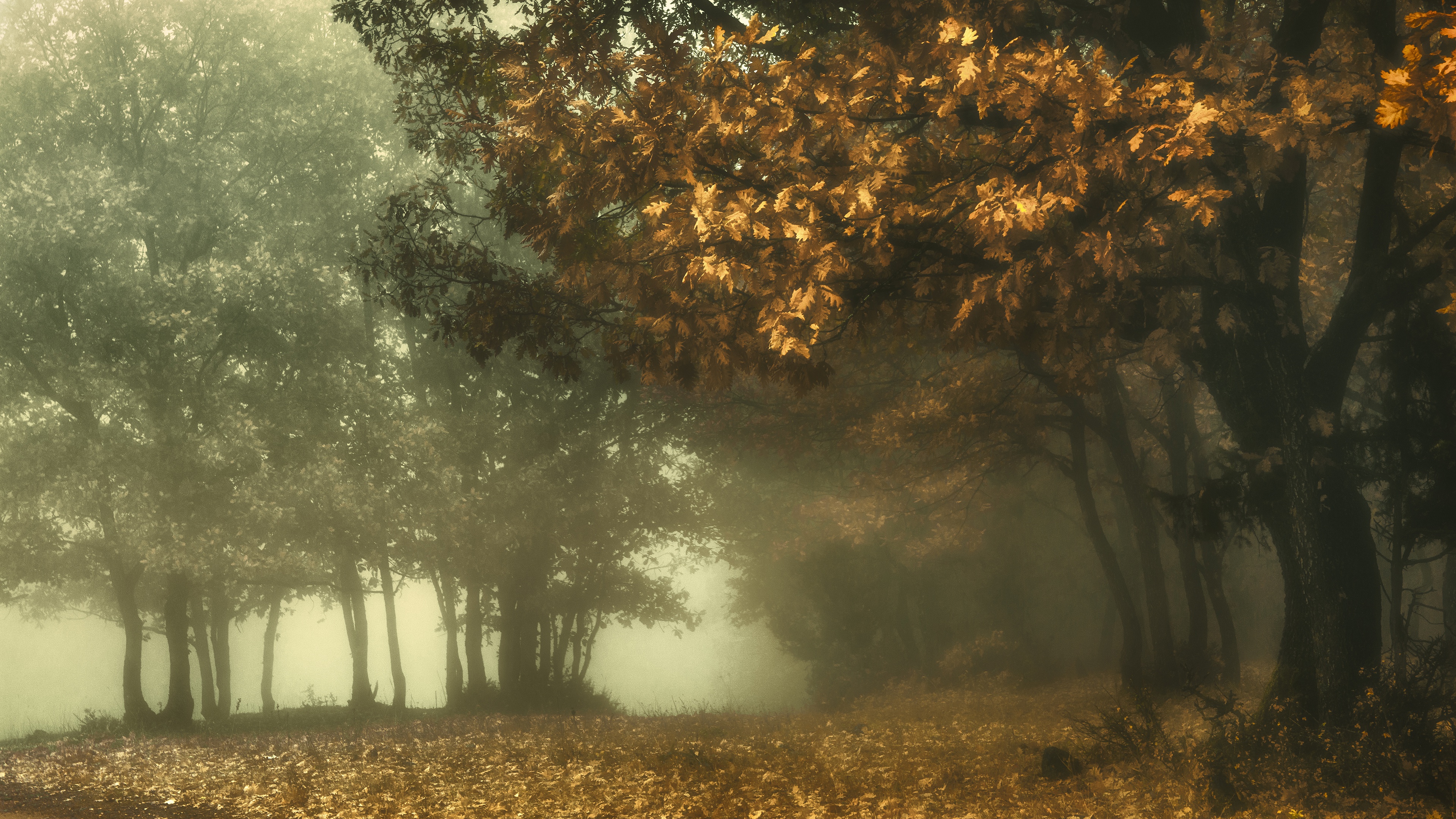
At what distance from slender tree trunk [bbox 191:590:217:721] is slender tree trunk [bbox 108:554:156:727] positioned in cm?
399

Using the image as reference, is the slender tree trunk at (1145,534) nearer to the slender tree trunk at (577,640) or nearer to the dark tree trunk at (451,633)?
the slender tree trunk at (577,640)

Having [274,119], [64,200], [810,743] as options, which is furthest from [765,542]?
[64,200]

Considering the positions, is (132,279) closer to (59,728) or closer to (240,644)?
(59,728)

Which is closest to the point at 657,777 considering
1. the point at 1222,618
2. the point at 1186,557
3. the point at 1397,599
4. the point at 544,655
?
the point at 1186,557

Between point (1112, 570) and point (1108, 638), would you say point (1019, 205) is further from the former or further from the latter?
point (1108, 638)

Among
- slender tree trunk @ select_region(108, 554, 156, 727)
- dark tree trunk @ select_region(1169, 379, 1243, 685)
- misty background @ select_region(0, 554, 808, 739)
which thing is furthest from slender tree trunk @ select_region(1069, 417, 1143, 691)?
slender tree trunk @ select_region(108, 554, 156, 727)

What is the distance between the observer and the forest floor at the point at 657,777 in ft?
25.5

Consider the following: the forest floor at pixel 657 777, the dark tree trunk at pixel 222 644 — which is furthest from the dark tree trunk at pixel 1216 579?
the dark tree trunk at pixel 222 644

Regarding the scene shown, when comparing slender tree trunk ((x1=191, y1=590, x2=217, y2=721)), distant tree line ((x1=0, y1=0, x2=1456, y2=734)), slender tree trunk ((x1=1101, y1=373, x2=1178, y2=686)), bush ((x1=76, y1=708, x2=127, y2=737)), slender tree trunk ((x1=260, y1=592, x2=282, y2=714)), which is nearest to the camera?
distant tree line ((x1=0, y1=0, x2=1456, y2=734))

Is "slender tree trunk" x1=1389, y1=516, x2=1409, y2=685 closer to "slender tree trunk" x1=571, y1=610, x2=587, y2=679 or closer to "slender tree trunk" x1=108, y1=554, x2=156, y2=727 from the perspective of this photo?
"slender tree trunk" x1=571, y1=610, x2=587, y2=679

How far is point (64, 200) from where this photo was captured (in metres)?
17.2

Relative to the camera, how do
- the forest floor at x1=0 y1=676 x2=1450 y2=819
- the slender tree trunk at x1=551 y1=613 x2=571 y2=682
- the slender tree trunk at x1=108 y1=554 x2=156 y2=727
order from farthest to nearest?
1. the slender tree trunk at x1=551 y1=613 x2=571 y2=682
2. the slender tree trunk at x1=108 y1=554 x2=156 y2=727
3. the forest floor at x1=0 y1=676 x2=1450 y2=819

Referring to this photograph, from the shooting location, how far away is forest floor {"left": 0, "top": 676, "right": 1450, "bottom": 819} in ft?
25.5

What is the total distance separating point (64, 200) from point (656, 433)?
13473 millimetres
